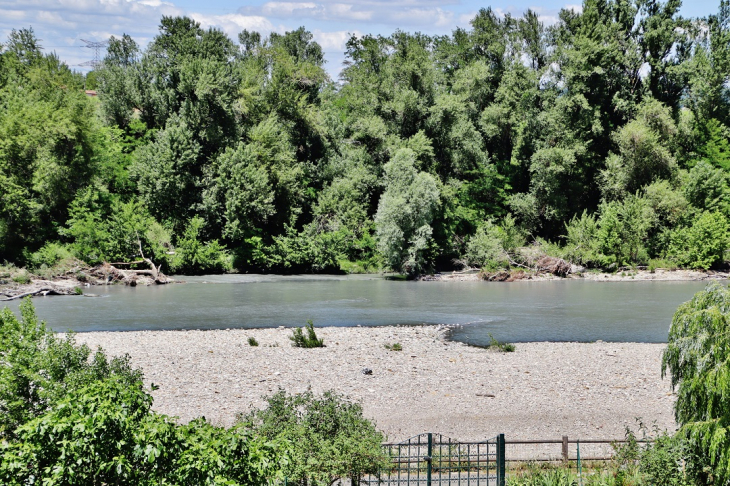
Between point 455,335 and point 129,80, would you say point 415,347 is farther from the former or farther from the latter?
point 129,80

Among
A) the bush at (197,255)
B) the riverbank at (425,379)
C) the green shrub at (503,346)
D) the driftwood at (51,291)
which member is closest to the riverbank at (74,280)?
the driftwood at (51,291)

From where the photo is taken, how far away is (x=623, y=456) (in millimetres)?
11914

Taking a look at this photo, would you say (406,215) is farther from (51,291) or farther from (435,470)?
(435,470)

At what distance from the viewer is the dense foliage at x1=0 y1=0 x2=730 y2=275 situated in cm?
4916

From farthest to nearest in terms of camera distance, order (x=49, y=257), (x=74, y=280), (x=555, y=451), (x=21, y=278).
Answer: (x=49, y=257), (x=74, y=280), (x=21, y=278), (x=555, y=451)

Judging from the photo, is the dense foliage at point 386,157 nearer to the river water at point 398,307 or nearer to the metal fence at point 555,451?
the river water at point 398,307

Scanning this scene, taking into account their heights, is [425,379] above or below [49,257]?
below

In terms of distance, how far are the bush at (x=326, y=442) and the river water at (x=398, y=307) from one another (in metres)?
15.8

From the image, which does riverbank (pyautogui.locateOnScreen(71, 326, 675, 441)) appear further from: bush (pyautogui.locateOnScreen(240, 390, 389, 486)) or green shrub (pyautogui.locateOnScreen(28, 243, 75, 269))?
green shrub (pyautogui.locateOnScreen(28, 243, 75, 269))

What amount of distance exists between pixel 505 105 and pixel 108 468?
183 ft

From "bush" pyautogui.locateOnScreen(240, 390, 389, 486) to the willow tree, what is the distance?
196 inches

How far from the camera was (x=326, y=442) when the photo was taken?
1062 cm

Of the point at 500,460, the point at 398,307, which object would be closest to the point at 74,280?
the point at 398,307

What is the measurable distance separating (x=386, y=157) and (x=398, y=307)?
70.5 feet
